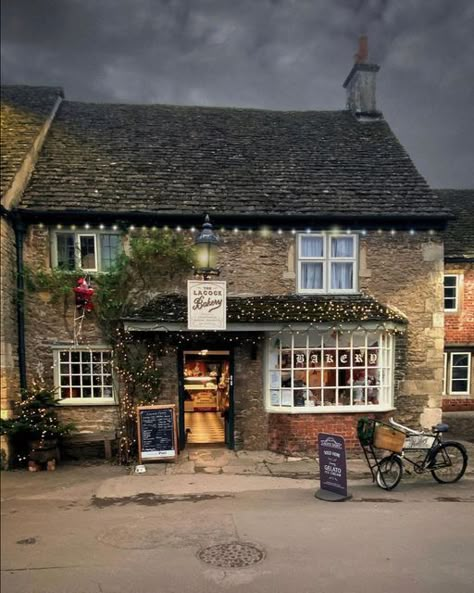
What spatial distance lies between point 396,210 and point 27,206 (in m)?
8.36

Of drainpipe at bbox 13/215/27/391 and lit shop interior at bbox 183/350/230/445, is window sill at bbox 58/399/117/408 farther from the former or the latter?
lit shop interior at bbox 183/350/230/445

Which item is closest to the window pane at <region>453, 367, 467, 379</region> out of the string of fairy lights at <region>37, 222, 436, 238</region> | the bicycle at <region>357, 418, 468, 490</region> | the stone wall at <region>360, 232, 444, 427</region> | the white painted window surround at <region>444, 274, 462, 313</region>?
the white painted window surround at <region>444, 274, 462, 313</region>

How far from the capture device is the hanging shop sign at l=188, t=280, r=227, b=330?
30.7ft

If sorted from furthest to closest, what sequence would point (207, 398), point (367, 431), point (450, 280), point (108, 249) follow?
1. point (207, 398)
2. point (450, 280)
3. point (108, 249)
4. point (367, 431)

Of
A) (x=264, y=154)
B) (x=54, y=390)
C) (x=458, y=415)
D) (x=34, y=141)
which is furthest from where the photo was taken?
(x=458, y=415)

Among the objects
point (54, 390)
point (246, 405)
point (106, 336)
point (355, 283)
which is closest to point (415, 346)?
point (355, 283)

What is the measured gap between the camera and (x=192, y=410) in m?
14.8

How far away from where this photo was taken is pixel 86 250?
1069cm

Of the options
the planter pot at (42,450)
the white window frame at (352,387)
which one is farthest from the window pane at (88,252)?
the white window frame at (352,387)

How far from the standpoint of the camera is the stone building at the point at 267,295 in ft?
33.8

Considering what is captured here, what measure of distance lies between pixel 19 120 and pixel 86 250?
4374 mm

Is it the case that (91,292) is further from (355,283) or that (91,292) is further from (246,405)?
(355,283)

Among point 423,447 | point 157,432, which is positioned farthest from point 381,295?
point 157,432

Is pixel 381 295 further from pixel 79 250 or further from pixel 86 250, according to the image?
pixel 79 250
